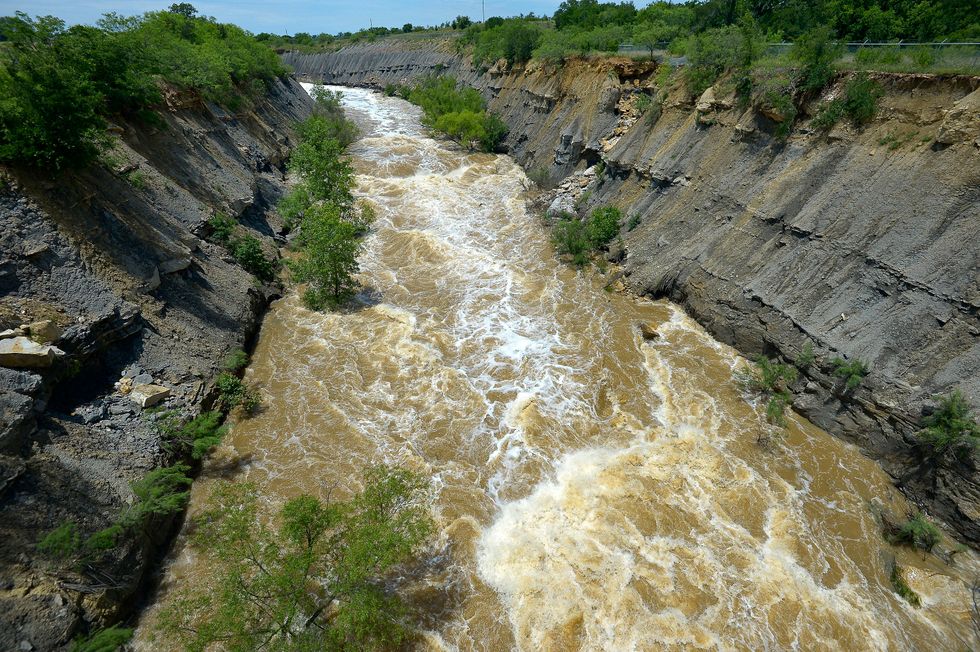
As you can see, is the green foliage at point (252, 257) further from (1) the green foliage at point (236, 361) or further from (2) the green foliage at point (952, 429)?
(2) the green foliage at point (952, 429)

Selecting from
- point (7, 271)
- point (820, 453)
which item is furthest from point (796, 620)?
point (7, 271)

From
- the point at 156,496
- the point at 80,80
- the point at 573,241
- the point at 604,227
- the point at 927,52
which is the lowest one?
the point at 156,496

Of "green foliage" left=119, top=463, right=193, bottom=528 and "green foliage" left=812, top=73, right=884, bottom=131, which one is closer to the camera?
"green foliage" left=119, top=463, right=193, bottom=528

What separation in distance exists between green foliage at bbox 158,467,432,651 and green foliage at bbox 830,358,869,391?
12.0 m

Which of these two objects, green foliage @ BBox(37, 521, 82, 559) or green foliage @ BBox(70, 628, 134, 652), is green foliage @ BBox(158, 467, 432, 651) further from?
green foliage @ BBox(37, 521, 82, 559)

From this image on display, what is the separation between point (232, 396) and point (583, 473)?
1020 cm

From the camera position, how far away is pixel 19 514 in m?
7.72

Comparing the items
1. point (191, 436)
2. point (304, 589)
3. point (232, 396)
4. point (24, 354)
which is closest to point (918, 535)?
point (304, 589)

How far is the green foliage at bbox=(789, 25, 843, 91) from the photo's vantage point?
16047 mm

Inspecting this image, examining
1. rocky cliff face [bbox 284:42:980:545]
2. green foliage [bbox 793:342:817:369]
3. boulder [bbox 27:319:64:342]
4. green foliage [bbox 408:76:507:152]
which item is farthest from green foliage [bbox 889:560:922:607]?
green foliage [bbox 408:76:507:152]

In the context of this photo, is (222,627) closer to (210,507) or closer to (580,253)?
(210,507)

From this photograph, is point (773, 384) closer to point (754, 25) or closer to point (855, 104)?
point (855, 104)

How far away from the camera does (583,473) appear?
11.4 meters

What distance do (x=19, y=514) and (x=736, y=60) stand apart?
90.1ft
